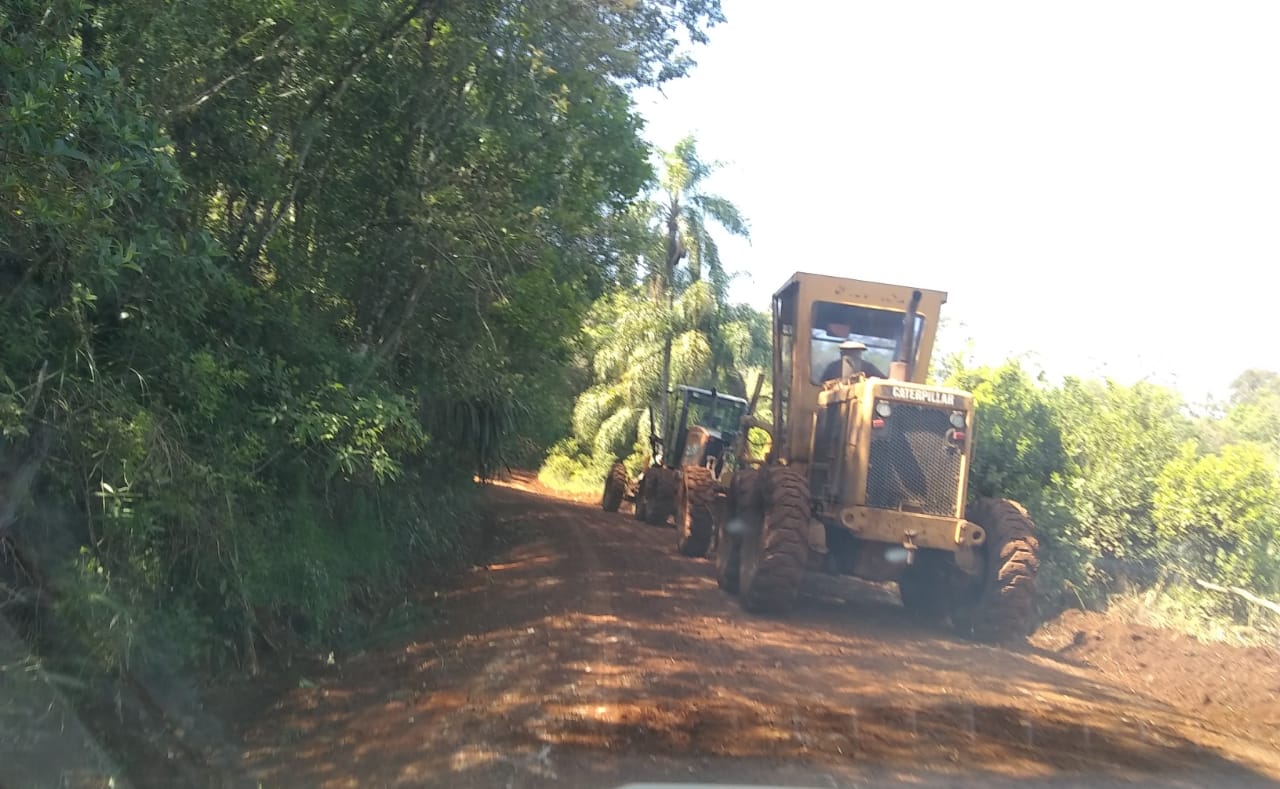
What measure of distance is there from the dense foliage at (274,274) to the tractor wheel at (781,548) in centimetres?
336

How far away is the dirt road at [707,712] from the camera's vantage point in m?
6.27

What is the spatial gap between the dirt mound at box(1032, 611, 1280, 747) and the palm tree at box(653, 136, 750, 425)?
21669 millimetres

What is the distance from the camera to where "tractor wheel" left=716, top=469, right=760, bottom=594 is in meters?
11.7

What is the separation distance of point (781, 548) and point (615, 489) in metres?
15.3

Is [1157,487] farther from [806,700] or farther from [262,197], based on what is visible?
[262,197]

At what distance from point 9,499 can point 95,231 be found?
61.9 inches

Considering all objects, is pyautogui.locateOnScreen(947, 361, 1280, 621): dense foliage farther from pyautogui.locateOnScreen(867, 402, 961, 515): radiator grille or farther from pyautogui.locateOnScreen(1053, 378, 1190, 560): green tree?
pyautogui.locateOnScreen(867, 402, 961, 515): radiator grille

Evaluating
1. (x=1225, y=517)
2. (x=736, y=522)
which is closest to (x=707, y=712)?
(x=736, y=522)

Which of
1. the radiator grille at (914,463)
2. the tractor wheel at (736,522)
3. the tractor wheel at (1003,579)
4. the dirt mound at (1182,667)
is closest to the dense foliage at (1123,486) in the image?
the dirt mound at (1182,667)

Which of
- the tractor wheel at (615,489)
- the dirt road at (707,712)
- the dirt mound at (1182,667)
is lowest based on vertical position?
the dirt road at (707,712)

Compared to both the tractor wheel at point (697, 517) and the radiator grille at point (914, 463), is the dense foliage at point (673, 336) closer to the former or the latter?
the tractor wheel at point (697, 517)

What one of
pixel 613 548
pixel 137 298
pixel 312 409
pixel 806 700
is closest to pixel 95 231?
pixel 137 298

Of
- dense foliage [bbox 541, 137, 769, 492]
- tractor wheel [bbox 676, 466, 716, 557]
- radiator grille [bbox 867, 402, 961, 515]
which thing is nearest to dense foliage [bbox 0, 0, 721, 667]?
tractor wheel [bbox 676, 466, 716, 557]

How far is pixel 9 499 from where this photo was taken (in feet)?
20.0
